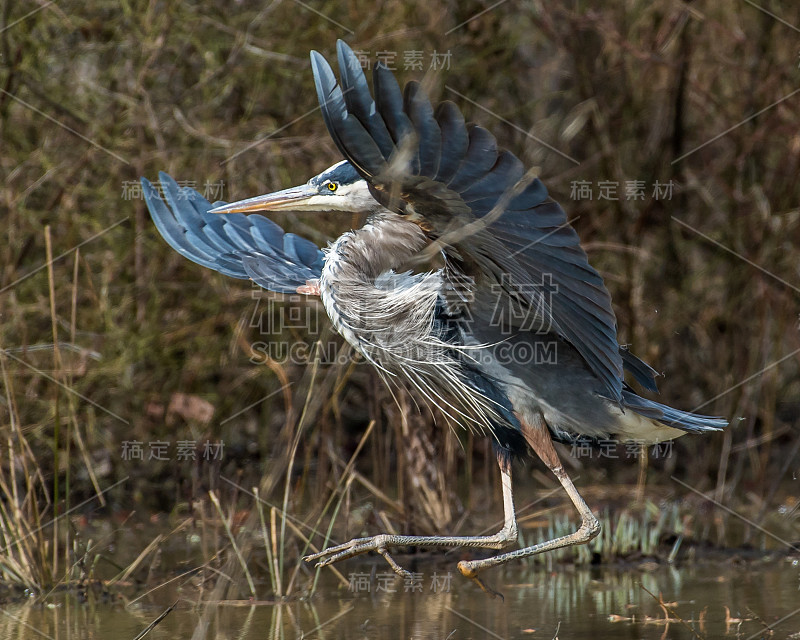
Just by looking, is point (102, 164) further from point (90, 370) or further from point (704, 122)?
point (704, 122)

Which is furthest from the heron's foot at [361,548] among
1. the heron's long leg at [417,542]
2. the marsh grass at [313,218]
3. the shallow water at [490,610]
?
the marsh grass at [313,218]

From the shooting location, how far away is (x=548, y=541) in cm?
414

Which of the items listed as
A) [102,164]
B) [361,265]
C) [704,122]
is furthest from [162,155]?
[704,122]

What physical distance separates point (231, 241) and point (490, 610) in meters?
1.95

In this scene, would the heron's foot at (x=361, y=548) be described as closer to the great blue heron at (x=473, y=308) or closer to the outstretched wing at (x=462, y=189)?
the great blue heron at (x=473, y=308)

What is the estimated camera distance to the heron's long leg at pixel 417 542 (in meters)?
3.85

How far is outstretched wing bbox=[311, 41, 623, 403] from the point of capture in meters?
2.80

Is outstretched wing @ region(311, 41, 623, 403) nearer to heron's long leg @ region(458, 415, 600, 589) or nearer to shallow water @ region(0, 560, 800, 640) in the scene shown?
heron's long leg @ region(458, 415, 600, 589)

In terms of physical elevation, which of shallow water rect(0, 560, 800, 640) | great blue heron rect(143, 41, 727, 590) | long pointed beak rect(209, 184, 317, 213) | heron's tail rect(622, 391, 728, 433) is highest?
long pointed beak rect(209, 184, 317, 213)

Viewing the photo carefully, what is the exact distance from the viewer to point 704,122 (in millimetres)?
6539

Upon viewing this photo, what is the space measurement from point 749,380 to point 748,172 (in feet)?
4.25

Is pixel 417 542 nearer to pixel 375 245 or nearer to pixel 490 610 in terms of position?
pixel 490 610

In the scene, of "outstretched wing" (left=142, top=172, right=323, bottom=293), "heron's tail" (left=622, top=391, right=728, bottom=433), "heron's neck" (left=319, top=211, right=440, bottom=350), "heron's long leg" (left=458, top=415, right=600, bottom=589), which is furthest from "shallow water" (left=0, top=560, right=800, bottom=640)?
"outstretched wing" (left=142, top=172, right=323, bottom=293)

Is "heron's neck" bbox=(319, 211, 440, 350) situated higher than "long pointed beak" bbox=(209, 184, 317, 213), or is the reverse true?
"long pointed beak" bbox=(209, 184, 317, 213)
